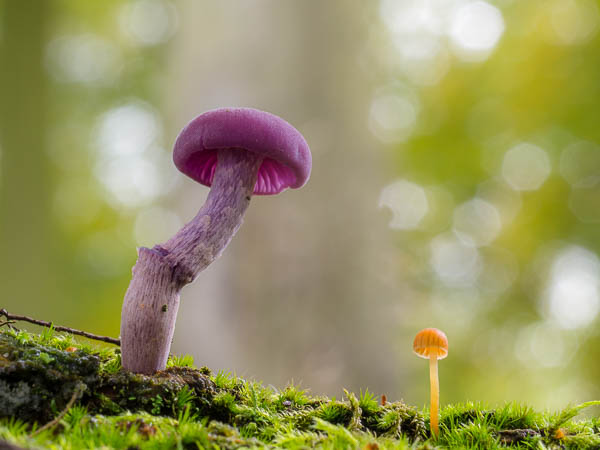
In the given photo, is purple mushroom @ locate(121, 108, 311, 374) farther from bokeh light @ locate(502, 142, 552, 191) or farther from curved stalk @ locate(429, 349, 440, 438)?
bokeh light @ locate(502, 142, 552, 191)

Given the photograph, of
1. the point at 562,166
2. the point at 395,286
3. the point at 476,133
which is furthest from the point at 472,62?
the point at 395,286

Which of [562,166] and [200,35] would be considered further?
[562,166]

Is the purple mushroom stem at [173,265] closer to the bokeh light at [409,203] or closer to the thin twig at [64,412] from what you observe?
the thin twig at [64,412]

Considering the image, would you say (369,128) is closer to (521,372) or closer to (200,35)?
(200,35)

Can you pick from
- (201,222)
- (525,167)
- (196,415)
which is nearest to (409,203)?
(525,167)

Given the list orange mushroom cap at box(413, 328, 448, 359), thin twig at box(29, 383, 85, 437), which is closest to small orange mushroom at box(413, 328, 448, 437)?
orange mushroom cap at box(413, 328, 448, 359)

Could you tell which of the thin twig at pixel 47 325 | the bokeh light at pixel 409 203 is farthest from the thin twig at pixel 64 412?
the bokeh light at pixel 409 203
